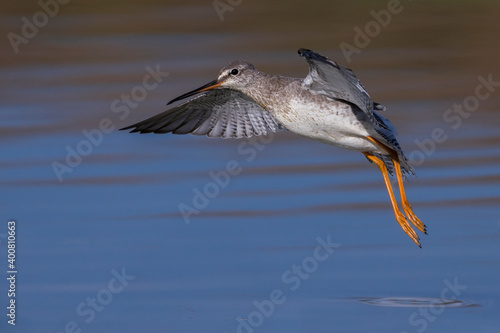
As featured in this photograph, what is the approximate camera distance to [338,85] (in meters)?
7.80

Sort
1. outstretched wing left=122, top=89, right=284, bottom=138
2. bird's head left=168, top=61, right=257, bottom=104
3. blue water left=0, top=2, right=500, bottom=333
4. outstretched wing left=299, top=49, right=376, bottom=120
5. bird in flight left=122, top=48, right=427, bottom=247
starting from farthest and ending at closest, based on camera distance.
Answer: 1. outstretched wing left=122, top=89, right=284, bottom=138
2. bird's head left=168, top=61, right=257, bottom=104
3. bird in flight left=122, top=48, right=427, bottom=247
4. outstretched wing left=299, top=49, right=376, bottom=120
5. blue water left=0, top=2, right=500, bottom=333

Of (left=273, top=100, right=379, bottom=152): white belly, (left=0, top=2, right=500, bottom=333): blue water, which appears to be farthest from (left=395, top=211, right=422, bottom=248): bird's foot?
(left=273, top=100, right=379, bottom=152): white belly

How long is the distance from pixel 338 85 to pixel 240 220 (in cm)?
184

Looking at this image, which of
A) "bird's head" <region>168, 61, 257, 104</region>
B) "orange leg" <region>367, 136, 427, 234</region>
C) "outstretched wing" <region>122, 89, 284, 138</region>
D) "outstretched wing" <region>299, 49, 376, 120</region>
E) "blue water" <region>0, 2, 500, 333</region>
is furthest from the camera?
"outstretched wing" <region>122, 89, 284, 138</region>

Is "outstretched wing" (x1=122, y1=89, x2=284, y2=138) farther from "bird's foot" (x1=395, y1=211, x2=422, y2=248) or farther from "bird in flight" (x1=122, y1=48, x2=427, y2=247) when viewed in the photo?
"bird's foot" (x1=395, y1=211, x2=422, y2=248)

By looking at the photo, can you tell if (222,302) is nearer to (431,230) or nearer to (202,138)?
(431,230)

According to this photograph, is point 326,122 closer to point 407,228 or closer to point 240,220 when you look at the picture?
point 407,228

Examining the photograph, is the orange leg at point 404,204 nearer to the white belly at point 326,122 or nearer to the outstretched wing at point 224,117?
the white belly at point 326,122

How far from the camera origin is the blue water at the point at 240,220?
724cm

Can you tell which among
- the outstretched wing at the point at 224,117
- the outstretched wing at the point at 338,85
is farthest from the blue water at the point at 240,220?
the outstretched wing at the point at 338,85

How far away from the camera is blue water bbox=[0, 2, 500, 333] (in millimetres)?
7242

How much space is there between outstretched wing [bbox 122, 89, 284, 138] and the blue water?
762 millimetres

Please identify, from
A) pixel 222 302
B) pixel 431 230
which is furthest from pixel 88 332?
pixel 431 230

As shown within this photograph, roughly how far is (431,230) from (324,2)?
10.9m
